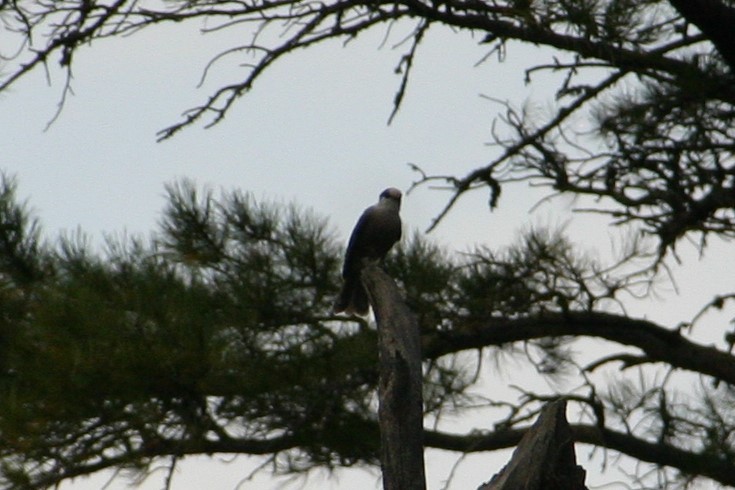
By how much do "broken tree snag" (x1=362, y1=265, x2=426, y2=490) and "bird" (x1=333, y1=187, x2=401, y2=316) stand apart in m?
1.39

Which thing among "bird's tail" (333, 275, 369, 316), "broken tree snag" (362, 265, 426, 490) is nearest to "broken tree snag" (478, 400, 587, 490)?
"broken tree snag" (362, 265, 426, 490)

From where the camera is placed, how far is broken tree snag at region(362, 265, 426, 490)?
2.75 metres

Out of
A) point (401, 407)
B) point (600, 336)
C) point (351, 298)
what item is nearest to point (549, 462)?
point (401, 407)

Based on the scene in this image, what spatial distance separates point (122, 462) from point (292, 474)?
0.66 meters

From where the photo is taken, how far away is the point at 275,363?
176 inches

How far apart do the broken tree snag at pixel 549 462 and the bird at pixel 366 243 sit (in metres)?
1.77

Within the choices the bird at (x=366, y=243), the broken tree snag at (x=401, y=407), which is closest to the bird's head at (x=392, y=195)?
the bird at (x=366, y=243)

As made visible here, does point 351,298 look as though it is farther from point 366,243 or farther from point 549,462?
point 549,462

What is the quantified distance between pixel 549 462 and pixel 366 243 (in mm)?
2418

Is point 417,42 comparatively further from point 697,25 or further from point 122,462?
point 122,462

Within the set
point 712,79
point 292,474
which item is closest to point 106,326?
point 292,474

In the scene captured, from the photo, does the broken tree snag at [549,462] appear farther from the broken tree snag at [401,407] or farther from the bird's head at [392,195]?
the bird's head at [392,195]

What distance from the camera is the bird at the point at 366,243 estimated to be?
181 inches

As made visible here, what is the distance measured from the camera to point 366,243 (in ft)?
16.1
